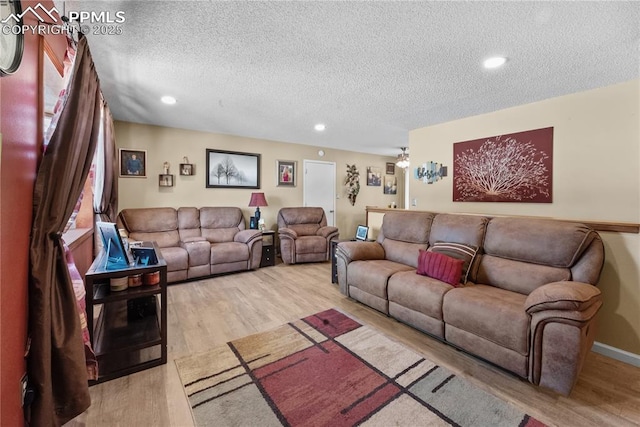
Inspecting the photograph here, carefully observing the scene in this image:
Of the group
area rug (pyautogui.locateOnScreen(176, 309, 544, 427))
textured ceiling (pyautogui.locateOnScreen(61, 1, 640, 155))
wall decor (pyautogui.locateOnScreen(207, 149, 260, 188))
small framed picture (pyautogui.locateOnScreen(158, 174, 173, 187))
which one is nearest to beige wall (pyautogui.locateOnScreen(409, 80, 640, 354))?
textured ceiling (pyautogui.locateOnScreen(61, 1, 640, 155))

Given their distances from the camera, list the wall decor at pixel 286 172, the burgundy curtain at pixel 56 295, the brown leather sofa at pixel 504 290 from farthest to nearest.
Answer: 1. the wall decor at pixel 286 172
2. the brown leather sofa at pixel 504 290
3. the burgundy curtain at pixel 56 295

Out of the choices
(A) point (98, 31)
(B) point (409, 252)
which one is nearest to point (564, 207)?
(B) point (409, 252)

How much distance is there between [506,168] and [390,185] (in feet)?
14.1

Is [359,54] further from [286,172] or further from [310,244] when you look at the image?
[286,172]

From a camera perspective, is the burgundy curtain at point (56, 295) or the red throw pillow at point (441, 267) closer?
the burgundy curtain at point (56, 295)

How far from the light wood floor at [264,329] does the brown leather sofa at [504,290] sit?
0.36ft

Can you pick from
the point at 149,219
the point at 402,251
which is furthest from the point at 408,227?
the point at 149,219

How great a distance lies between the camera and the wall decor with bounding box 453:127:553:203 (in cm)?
283

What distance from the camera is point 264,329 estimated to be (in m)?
2.46

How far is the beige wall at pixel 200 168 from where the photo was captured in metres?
4.18

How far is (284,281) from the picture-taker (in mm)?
3859

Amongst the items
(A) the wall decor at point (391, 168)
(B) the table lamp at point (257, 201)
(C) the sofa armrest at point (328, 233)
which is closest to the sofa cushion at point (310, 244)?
(C) the sofa armrest at point (328, 233)

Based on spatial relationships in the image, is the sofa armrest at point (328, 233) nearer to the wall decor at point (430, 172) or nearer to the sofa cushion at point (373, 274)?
the wall decor at point (430, 172)

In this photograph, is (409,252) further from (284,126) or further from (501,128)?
(284,126)
